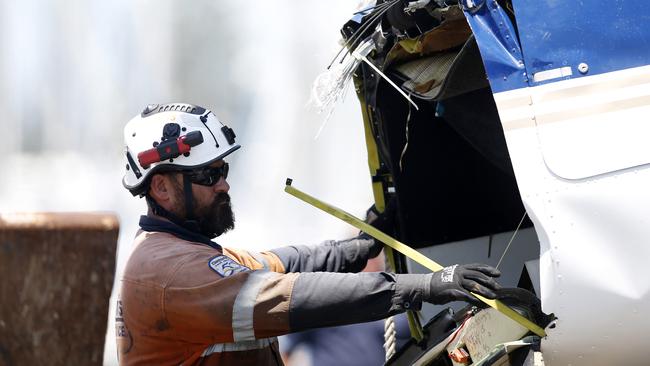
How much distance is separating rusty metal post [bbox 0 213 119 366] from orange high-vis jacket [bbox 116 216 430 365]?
1.54 m

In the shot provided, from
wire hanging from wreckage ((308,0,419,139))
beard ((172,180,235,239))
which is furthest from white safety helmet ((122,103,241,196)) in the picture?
wire hanging from wreckage ((308,0,419,139))

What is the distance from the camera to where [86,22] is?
971 cm

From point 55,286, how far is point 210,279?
5.50 feet

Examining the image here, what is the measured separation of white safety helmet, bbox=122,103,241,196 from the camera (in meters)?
4.04

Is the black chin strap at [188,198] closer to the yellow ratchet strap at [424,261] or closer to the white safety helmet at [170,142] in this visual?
the white safety helmet at [170,142]

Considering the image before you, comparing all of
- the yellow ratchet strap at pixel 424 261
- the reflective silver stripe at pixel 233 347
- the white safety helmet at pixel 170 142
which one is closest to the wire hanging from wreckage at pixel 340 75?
the yellow ratchet strap at pixel 424 261

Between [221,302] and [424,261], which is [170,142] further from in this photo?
[424,261]

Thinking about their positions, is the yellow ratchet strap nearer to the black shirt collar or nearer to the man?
the man

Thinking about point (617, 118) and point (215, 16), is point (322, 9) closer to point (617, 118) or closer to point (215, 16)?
point (215, 16)

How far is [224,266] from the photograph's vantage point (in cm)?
365

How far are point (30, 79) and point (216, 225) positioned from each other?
6.11m

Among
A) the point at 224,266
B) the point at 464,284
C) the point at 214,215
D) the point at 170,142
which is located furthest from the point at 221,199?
the point at 464,284

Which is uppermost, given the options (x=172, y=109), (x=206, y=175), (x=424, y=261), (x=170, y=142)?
(x=172, y=109)

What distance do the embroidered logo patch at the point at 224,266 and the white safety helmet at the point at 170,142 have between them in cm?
55
